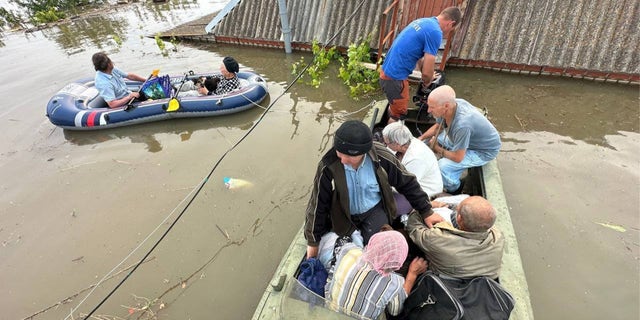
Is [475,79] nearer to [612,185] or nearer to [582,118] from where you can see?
[582,118]

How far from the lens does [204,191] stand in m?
4.81

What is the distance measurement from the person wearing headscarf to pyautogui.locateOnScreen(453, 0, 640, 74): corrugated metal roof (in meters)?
6.58

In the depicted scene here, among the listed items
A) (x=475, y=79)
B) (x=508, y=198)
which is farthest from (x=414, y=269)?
(x=475, y=79)

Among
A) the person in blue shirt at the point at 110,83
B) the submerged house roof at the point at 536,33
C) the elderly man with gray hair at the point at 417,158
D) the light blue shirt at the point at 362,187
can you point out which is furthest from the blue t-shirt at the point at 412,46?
the person in blue shirt at the point at 110,83

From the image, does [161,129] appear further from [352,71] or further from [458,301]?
[458,301]

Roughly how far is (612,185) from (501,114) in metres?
2.08

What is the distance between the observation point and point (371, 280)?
6.59ft

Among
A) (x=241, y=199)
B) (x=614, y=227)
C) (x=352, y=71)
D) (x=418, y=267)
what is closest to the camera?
(x=418, y=267)

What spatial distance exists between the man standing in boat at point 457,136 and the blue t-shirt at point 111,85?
623 centimetres

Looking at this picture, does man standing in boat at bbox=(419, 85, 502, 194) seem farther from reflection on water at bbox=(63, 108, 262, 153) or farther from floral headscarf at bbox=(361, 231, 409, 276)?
reflection on water at bbox=(63, 108, 262, 153)

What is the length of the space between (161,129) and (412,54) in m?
5.13

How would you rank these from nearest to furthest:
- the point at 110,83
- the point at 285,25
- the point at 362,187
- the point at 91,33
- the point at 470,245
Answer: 1. the point at 470,245
2. the point at 362,187
3. the point at 110,83
4. the point at 285,25
5. the point at 91,33

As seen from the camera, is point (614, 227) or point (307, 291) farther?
point (614, 227)

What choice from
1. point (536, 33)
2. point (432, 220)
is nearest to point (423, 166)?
point (432, 220)
